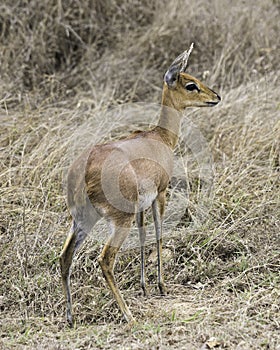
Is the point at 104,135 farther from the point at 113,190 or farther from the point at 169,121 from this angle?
the point at 113,190

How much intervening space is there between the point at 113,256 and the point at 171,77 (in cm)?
136

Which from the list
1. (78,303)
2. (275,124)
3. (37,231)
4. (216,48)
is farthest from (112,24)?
(78,303)

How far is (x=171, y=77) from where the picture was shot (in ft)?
15.5

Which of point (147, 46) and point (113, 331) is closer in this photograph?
point (113, 331)

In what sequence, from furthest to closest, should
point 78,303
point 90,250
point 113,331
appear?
point 90,250 → point 78,303 → point 113,331

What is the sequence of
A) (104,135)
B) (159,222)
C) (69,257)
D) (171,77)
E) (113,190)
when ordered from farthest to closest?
(104,135)
(171,77)
(159,222)
(69,257)
(113,190)

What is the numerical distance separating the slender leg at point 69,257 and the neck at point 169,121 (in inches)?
37.9

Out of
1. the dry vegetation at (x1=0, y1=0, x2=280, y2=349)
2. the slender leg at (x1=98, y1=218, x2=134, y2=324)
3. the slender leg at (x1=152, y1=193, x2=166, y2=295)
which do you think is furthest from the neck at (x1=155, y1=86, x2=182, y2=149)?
the slender leg at (x1=98, y1=218, x2=134, y2=324)

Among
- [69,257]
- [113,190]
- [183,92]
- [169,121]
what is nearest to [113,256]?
[69,257]

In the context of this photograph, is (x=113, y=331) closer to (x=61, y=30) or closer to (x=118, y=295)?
(x=118, y=295)

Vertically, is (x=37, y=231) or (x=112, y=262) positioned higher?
(x=112, y=262)

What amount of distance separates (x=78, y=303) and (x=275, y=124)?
9.48 feet

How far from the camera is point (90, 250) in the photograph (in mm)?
4789

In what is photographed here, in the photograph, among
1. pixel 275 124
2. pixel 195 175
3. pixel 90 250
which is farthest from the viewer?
pixel 275 124
